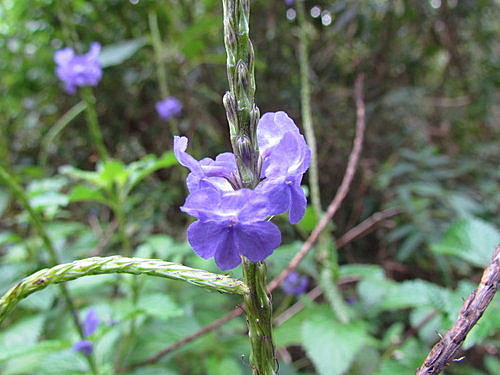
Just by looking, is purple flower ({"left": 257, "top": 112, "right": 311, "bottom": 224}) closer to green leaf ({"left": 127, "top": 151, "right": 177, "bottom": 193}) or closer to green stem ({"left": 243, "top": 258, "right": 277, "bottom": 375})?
green stem ({"left": 243, "top": 258, "right": 277, "bottom": 375})

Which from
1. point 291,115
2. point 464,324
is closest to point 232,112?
point 464,324

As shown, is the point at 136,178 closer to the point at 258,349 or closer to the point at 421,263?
the point at 258,349

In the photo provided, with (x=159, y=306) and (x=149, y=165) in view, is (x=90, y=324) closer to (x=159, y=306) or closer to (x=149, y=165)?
(x=159, y=306)

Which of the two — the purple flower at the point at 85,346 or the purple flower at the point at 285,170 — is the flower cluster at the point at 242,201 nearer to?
the purple flower at the point at 285,170

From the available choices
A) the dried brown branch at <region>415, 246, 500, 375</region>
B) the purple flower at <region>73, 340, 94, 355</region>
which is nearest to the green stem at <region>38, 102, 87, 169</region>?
the purple flower at <region>73, 340, 94, 355</region>

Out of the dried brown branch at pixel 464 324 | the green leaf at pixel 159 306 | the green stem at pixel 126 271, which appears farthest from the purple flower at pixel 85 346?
the dried brown branch at pixel 464 324

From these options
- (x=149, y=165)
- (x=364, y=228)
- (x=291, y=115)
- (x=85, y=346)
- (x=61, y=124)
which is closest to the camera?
(x=85, y=346)
